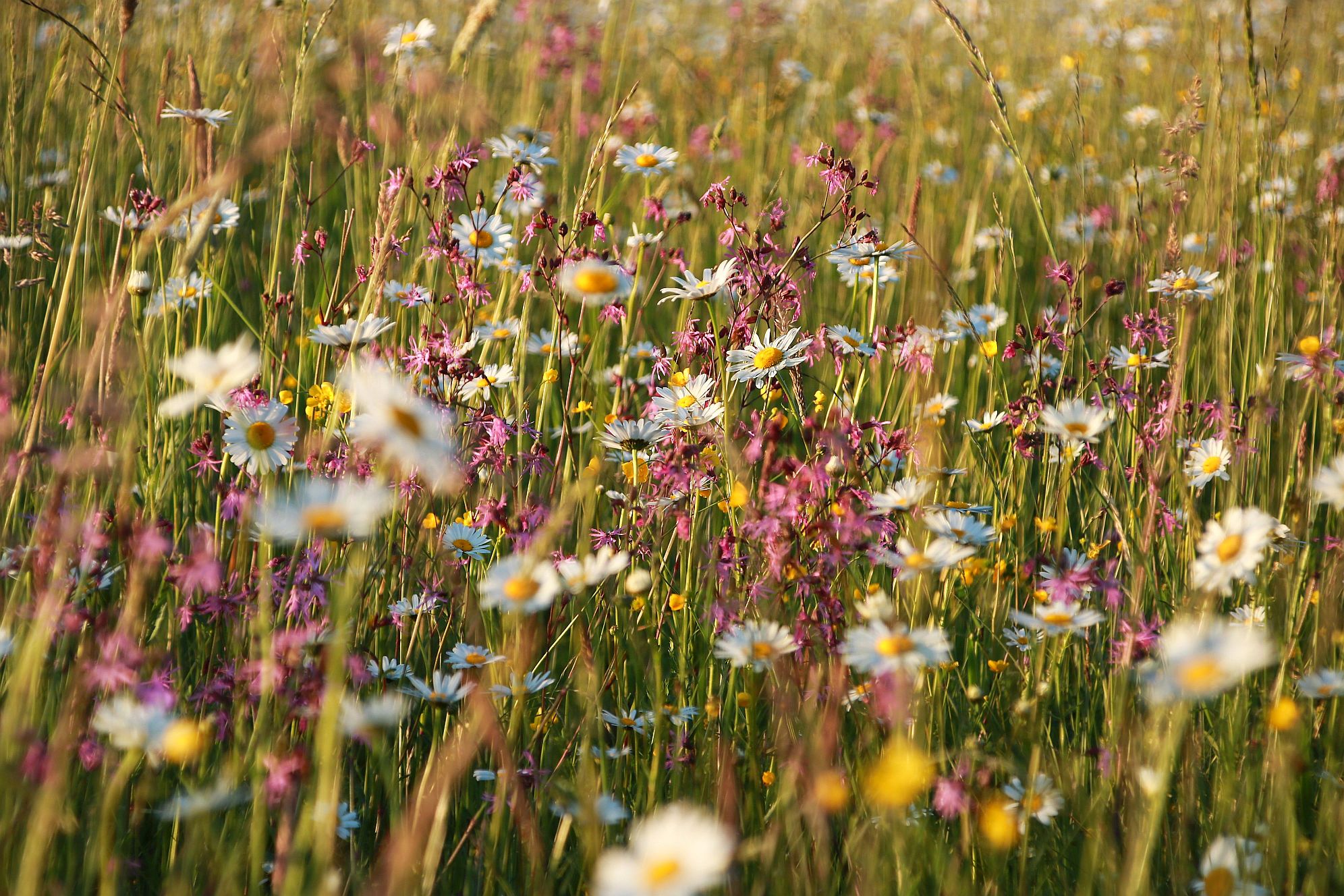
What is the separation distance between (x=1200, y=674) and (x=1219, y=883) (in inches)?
15.1

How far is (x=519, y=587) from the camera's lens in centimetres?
104

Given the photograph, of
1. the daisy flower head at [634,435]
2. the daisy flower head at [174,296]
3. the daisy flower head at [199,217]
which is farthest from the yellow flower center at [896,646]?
the daisy flower head at [199,217]

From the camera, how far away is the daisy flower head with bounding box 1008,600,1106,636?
1196 mm

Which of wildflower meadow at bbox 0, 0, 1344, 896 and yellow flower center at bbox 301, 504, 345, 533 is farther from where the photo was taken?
wildflower meadow at bbox 0, 0, 1344, 896

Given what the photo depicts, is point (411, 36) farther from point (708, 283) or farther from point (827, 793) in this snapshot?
point (827, 793)

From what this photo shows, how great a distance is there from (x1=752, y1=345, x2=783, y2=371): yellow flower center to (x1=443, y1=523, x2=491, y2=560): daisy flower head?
531 mm

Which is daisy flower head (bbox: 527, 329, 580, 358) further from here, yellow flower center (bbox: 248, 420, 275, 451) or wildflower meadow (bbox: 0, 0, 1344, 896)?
yellow flower center (bbox: 248, 420, 275, 451)

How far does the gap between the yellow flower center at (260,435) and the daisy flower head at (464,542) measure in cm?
30

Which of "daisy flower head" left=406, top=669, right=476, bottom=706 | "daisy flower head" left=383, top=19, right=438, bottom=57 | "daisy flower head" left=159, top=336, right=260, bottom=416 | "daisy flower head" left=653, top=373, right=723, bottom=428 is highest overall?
"daisy flower head" left=383, top=19, right=438, bottom=57

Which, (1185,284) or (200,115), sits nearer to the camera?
(200,115)

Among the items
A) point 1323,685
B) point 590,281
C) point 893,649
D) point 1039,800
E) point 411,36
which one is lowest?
point 1039,800

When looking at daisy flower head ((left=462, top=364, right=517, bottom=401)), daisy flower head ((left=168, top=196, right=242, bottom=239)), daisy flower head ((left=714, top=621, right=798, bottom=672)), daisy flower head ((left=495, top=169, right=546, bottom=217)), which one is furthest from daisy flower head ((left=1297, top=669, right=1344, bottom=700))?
daisy flower head ((left=168, top=196, right=242, bottom=239))

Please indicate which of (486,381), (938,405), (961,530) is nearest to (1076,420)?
(961,530)

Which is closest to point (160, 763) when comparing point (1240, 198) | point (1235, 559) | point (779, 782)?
point (779, 782)
